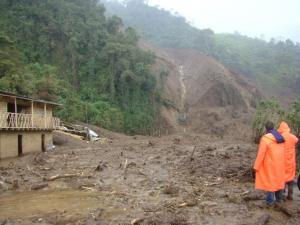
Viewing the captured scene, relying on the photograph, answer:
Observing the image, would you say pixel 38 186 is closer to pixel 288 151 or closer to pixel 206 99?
pixel 288 151

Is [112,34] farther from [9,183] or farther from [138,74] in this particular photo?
[9,183]

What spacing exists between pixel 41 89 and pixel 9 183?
2535 cm

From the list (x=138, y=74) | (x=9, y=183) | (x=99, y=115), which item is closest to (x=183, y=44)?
(x=138, y=74)

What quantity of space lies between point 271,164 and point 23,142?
19984mm

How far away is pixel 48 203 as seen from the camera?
447 inches

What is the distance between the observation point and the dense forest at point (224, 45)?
3185 inches

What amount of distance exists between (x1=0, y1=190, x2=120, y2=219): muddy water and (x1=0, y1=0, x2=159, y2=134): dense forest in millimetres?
32149

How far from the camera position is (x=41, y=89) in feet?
128

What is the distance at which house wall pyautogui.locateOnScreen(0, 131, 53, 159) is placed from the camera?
75.8ft

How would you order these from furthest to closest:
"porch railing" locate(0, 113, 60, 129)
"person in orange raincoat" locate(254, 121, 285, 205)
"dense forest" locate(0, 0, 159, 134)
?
1. "dense forest" locate(0, 0, 159, 134)
2. "porch railing" locate(0, 113, 60, 129)
3. "person in orange raincoat" locate(254, 121, 285, 205)

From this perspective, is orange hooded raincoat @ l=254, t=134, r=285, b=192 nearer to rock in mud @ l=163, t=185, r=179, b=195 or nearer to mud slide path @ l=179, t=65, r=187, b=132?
rock in mud @ l=163, t=185, r=179, b=195

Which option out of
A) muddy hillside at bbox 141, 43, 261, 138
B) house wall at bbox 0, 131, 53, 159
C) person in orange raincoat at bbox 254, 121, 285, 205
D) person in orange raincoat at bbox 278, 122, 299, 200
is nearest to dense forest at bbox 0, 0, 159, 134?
muddy hillside at bbox 141, 43, 261, 138

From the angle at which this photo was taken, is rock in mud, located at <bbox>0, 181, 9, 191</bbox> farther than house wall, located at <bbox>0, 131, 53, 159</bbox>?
No

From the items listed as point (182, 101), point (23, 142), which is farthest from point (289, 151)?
point (182, 101)
